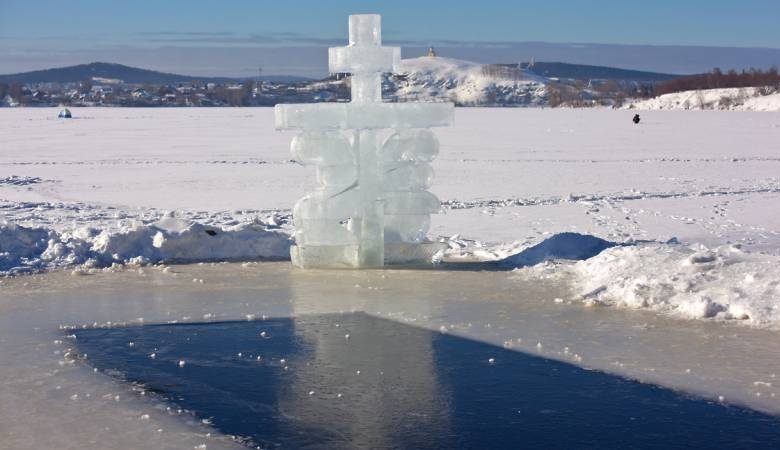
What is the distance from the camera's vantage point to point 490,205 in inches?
631

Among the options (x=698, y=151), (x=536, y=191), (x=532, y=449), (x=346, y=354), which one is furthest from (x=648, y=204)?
(x=698, y=151)

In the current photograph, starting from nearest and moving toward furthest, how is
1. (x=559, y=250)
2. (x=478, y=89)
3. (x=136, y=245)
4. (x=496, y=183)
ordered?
(x=559, y=250) → (x=136, y=245) → (x=496, y=183) → (x=478, y=89)

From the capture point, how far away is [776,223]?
1380 centimetres

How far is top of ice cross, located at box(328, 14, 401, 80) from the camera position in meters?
10.1

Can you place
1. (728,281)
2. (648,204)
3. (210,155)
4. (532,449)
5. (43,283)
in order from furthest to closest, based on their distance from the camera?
(210,155) < (648,204) < (43,283) < (728,281) < (532,449)

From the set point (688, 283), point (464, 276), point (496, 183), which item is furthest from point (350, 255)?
point (496, 183)

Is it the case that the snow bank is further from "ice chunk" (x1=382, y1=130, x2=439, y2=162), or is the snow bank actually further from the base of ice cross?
"ice chunk" (x1=382, y1=130, x2=439, y2=162)

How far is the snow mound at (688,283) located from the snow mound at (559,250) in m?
0.85

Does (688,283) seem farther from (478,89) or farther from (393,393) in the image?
(478,89)

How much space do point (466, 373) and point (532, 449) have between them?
4.71ft

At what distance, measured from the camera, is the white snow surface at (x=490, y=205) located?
8844 mm

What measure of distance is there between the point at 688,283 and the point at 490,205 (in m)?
7.65

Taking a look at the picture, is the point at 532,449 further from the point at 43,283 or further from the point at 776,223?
the point at 776,223

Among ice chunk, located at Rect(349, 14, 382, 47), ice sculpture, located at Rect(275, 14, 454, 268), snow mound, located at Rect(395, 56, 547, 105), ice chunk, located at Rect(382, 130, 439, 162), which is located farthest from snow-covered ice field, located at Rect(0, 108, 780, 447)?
snow mound, located at Rect(395, 56, 547, 105)
